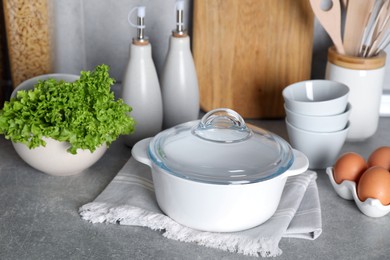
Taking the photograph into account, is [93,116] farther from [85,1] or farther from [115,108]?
[85,1]

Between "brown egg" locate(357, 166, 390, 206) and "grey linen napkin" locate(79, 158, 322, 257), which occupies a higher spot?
"brown egg" locate(357, 166, 390, 206)

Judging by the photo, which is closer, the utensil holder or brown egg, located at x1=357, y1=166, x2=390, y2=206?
brown egg, located at x1=357, y1=166, x2=390, y2=206

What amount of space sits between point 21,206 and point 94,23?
52 cm

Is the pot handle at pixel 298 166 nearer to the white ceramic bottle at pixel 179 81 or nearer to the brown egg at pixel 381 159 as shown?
the brown egg at pixel 381 159

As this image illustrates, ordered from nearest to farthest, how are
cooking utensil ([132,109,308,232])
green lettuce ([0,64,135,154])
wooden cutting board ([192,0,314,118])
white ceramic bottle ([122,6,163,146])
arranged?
cooking utensil ([132,109,308,232]) → green lettuce ([0,64,135,154]) → white ceramic bottle ([122,6,163,146]) → wooden cutting board ([192,0,314,118])

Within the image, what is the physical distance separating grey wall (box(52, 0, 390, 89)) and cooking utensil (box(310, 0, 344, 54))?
0.15 meters

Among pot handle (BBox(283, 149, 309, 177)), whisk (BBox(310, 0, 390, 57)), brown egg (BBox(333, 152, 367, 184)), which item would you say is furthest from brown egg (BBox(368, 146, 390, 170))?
whisk (BBox(310, 0, 390, 57))

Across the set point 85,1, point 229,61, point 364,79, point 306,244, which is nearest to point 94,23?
point 85,1

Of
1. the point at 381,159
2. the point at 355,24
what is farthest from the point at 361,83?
the point at 381,159

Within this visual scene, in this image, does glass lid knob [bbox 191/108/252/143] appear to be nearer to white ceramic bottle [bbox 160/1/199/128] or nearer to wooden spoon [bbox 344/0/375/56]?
white ceramic bottle [bbox 160/1/199/128]

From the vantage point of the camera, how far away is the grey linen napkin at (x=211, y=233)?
3.01ft

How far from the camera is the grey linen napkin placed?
92 centimetres

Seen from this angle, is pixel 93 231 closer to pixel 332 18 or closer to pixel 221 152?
pixel 221 152

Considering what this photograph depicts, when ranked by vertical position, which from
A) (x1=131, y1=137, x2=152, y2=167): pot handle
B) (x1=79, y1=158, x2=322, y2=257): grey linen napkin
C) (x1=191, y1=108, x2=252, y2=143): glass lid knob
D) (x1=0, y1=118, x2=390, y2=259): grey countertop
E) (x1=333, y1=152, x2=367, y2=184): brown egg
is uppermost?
(x1=191, y1=108, x2=252, y2=143): glass lid knob
